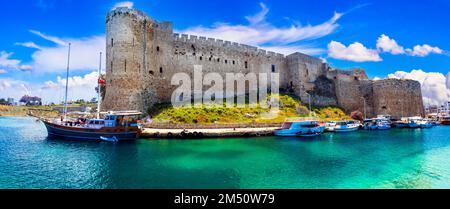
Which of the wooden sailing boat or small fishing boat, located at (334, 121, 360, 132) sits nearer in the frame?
the wooden sailing boat

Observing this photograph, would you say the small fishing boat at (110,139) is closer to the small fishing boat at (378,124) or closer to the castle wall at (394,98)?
the small fishing boat at (378,124)

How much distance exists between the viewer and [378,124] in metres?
31.0

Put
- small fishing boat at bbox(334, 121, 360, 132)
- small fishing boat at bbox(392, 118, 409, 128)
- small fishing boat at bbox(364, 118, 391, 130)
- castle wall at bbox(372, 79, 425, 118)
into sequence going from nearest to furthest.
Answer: small fishing boat at bbox(334, 121, 360, 132) < small fishing boat at bbox(364, 118, 391, 130) < small fishing boat at bbox(392, 118, 409, 128) < castle wall at bbox(372, 79, 425, 118)

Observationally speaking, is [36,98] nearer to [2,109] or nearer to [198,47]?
[2,109]

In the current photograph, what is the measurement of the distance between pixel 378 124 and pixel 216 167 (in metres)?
27.5

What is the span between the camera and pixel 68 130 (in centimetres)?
1855

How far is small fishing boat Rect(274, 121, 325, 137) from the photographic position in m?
22.0

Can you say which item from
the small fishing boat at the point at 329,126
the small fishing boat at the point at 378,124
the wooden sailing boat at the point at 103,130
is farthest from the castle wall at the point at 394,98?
the wooden sailing boat at the point at 103,130

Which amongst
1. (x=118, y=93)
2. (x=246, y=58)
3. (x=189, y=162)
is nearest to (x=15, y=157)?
(x=189, y=162)

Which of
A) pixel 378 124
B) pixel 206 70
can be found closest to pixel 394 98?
pixel 378 124

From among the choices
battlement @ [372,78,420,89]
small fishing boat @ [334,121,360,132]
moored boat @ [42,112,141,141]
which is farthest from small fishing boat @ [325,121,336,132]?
moored boat @ [42,112,141,141]

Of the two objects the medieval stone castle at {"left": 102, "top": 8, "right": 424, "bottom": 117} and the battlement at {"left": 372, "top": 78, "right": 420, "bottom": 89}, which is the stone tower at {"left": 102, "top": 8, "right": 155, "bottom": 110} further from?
the battlement at {"left": 372, "top": 78, "right": 420, "bottom": 89}

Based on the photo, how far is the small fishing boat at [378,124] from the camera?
30.1 meters
